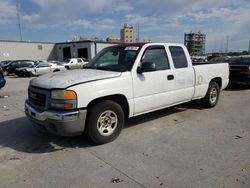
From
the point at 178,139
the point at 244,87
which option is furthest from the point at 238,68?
the point at 178,139

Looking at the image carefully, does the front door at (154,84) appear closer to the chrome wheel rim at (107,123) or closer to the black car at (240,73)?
the chrome wheel rim at (107,123)

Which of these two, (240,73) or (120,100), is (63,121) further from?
(240,73)

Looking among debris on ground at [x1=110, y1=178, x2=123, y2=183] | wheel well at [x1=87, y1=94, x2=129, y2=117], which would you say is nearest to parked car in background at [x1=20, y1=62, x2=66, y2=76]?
wheel well at [x1=87, y1=94, x2=129, y2=117]

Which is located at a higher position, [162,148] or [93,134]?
[93,134]

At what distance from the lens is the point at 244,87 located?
11.6 m

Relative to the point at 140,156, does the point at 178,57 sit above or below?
above

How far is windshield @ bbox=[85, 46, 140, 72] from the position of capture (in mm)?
4852

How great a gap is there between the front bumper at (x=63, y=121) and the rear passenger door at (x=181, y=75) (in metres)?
2.52

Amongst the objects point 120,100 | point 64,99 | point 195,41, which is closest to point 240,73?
point 120,100

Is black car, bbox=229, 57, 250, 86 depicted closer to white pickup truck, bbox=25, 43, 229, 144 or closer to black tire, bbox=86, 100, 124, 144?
white pickup truck, bbox=25, 43, 229, 144

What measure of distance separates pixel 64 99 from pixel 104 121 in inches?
35.9

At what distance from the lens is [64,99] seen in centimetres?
387

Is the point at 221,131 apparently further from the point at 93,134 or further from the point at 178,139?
the point at 93,134

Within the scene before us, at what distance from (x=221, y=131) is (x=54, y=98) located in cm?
342
